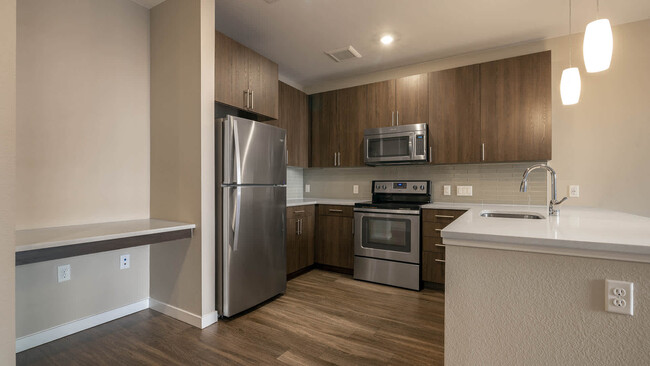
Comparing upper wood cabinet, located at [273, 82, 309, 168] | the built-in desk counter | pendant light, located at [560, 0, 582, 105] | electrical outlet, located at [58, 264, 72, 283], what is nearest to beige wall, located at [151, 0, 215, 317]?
the built-in desk counter

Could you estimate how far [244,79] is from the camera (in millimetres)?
2902

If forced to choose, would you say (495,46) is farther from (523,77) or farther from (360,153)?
(360,153)

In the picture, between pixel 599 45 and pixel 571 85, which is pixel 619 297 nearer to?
pixel 599 45

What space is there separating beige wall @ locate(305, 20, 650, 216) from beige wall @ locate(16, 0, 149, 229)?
3907 mm

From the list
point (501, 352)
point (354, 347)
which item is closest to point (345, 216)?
point (354, 347)

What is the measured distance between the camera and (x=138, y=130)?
8.57ft

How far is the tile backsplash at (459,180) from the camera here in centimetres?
316

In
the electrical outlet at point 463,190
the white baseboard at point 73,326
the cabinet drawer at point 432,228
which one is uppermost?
the electrical outlet at point 463,190

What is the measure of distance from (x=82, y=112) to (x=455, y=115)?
11.2ft

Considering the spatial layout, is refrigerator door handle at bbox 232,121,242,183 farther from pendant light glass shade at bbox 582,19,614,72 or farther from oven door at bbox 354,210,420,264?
pendant light glass shade at bbox 582,19,614,72

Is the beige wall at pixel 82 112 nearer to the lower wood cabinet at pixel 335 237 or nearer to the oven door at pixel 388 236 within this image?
the lower wood cabinet at pixel 335 237

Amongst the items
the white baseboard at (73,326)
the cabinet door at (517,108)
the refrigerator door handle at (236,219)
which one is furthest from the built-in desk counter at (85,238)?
the cabinet door at (517,108)

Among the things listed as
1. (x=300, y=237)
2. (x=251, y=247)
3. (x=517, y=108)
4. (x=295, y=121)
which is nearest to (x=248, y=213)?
(x=251, y=247)

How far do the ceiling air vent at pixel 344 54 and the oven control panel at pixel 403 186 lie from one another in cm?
155
